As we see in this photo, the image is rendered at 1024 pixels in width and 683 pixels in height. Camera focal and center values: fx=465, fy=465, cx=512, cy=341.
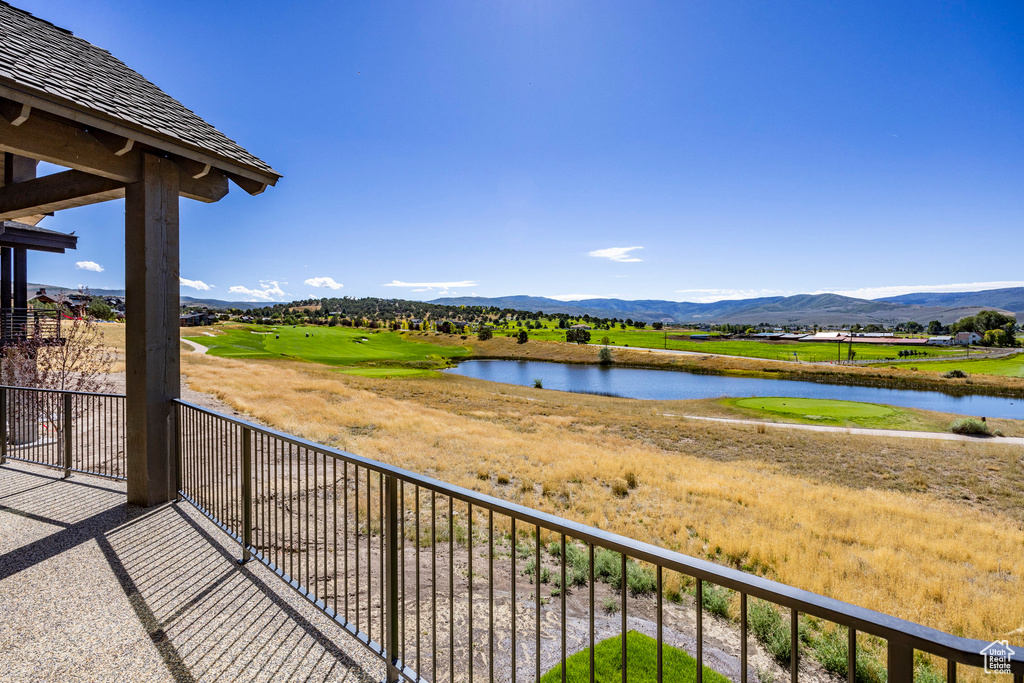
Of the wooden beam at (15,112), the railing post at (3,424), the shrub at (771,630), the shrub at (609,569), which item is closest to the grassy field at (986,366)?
the shrub at (771,630)

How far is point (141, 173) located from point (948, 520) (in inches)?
520

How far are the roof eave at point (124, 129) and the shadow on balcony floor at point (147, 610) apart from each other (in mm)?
3445

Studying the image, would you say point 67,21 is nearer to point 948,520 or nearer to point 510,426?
point 510,426

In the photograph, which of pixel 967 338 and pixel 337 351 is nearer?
pixel 337 351

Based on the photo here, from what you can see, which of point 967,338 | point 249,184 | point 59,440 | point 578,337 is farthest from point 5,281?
point 967,338

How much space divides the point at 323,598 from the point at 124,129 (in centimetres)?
424

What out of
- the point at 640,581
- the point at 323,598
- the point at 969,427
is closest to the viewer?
the point at 323,598

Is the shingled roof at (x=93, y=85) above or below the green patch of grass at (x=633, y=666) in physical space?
above

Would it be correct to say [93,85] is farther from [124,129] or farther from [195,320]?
[195,320]

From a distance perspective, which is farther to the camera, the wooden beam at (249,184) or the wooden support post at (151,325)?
the wooden beam at (249,184)

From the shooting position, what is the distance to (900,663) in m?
1.01

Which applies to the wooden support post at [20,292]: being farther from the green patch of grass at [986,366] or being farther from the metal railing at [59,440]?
the green patch of grass at [986,366]

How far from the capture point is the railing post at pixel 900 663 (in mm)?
999

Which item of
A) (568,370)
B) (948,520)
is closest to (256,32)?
(948,520)
